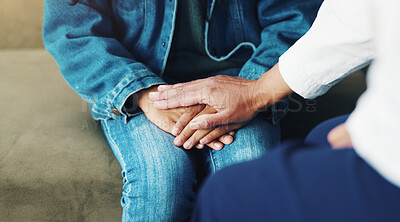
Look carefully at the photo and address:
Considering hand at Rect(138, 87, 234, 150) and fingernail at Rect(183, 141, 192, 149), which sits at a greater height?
hand at Rect(138, 87, 234, 150)

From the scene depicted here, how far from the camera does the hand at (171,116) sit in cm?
66

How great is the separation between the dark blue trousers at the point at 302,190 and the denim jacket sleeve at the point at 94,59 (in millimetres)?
387

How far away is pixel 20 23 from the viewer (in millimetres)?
1069

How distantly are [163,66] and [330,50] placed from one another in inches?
15.7

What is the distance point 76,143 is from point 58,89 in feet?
0.85

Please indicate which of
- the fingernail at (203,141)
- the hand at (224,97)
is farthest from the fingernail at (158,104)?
the fingernail at (203,141)

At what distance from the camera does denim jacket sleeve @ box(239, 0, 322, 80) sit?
0.74 metres

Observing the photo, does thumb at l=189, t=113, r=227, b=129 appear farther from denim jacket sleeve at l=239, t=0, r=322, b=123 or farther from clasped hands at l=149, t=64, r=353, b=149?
denim jacket sleeve at l=239, t=0, r=322, b=123

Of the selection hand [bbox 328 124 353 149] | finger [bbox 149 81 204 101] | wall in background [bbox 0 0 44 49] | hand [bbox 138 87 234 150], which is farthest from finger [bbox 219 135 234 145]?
wall in background [bbox 0 0 44 49]

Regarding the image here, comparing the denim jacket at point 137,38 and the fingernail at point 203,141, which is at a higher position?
the denim jacket at point 137,38

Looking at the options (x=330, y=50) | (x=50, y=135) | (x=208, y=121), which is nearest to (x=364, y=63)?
(x=330, y=50)

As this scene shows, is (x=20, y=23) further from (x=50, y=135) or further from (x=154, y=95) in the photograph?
(x=154, y=95)

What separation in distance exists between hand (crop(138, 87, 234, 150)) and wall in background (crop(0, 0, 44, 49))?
2.05 ft

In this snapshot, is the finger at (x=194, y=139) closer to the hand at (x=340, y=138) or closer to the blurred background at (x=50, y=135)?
the blurred background at (x=50, y=135)
